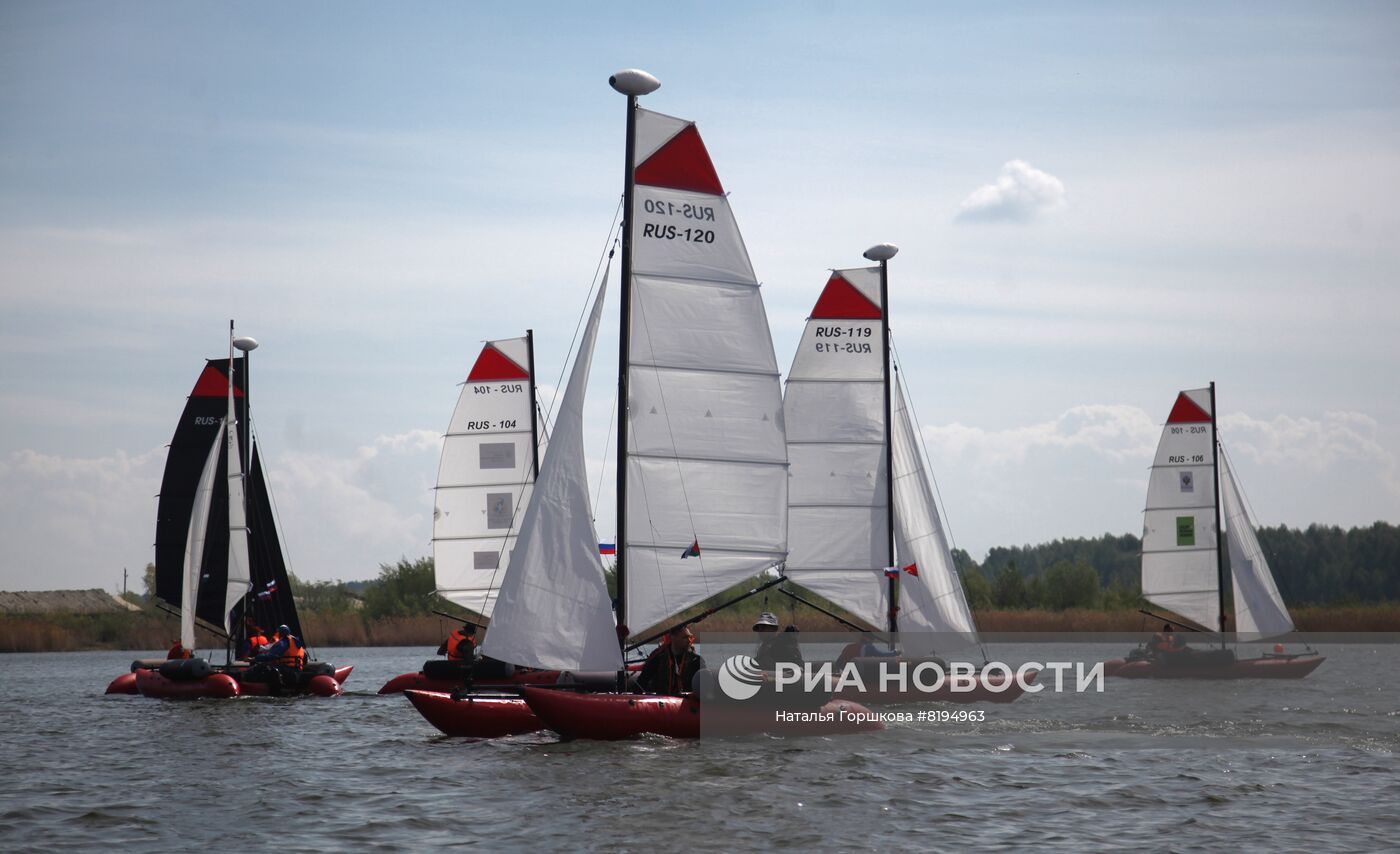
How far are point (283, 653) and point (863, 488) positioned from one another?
1372cm

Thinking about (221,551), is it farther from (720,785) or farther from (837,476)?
(720,785)

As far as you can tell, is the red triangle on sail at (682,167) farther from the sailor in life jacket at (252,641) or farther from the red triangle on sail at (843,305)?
the sailor in life jacket at (252,641)

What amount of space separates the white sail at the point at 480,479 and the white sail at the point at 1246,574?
1984 cm

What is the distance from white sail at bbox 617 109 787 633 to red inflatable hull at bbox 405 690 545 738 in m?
2.28

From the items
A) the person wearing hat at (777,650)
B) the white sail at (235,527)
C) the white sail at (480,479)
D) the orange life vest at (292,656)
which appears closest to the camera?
the person wearing hat at (777,650)

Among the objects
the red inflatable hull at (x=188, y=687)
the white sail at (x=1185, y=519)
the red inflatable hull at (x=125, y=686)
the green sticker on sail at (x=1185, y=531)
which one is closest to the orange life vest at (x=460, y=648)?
the red inflatable hull at (x=188, y=687)

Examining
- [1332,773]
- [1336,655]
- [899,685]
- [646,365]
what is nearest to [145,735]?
[646,365]

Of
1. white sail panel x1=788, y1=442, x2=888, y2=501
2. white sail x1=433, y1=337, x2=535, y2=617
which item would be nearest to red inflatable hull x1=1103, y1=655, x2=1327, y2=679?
white sail panel x1=788, y1=442, x2=888, y2=501

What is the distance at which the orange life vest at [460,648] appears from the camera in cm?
2858

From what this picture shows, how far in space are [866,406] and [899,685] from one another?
669 centimetres

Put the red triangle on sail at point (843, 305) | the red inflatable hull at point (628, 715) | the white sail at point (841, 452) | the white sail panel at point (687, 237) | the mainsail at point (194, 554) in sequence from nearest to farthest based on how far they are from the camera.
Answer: the red inflatable hull at point (628, 715) < the white sail panel at point (687, 237) < the white sail at point (841, 452) < the red triangle on sail at point (843, 305) < the mainsail at point (194, 554)

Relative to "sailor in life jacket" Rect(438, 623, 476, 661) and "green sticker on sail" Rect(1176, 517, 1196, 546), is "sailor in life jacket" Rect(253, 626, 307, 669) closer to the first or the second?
"sailor in life jacket" Rect(438, 623, 476, 661)

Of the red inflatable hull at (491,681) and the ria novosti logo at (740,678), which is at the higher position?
the ria novosti logo at (740,678)

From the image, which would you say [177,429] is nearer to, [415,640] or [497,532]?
[497,532]
